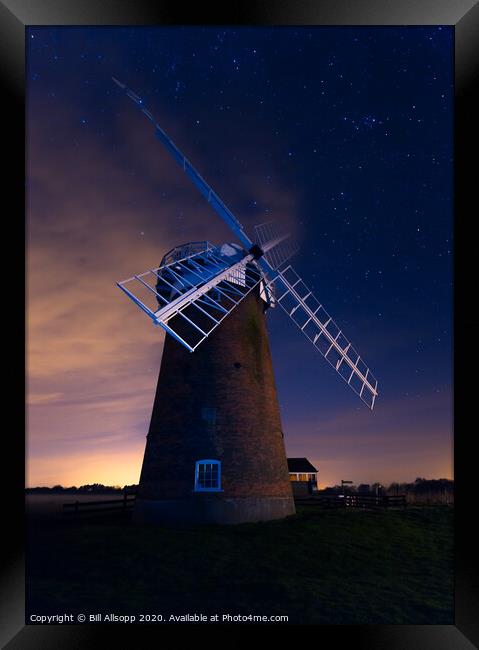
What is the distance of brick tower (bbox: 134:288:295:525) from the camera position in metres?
16.9

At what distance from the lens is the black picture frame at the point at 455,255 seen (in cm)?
874

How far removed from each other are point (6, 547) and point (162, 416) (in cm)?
933

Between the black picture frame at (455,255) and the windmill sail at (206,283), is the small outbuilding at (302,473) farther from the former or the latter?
the black picture frame at (455,255)

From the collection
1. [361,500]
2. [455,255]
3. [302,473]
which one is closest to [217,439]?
[455,255]

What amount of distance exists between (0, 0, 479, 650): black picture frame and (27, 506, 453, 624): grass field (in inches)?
41.2

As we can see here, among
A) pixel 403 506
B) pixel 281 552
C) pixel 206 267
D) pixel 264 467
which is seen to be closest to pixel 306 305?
pixel 206 267

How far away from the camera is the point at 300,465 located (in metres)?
46.6

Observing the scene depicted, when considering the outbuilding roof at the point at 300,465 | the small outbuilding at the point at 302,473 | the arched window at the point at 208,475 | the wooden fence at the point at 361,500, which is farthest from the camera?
the outbuilding roof at the point at 300,465

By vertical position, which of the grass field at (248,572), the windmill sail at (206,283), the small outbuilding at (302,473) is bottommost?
the small outbuilding at (302,473)

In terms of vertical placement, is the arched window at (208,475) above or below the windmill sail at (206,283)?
below

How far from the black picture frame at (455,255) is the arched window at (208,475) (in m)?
7.40

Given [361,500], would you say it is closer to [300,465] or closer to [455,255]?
[455,255]

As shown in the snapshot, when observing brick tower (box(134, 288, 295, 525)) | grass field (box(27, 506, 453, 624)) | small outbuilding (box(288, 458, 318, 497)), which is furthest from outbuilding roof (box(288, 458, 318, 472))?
grass field (box(27, 506, 453, 624))

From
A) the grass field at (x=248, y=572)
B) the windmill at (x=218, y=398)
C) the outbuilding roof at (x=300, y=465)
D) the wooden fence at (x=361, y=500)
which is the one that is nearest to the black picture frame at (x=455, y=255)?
the grass field at (x=248, y=572)
